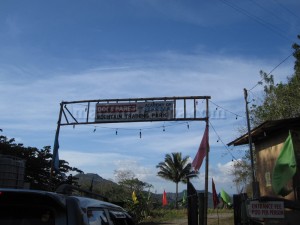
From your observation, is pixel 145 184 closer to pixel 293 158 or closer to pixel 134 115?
pixel 134 115

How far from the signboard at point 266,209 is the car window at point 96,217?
628 cm

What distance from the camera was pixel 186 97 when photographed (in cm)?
1980

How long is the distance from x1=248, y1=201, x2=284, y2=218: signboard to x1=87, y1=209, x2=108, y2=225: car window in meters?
6.28

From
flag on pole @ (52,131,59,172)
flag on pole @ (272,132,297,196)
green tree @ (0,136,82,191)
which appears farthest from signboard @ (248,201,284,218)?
green tree @ (0,136,82,191)

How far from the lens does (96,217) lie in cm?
369

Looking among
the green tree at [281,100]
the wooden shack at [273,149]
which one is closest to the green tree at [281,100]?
the green tree at [281,100]

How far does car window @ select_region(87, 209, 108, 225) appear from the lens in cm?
351

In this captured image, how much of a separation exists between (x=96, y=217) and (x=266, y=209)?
262 inches

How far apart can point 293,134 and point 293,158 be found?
211cm

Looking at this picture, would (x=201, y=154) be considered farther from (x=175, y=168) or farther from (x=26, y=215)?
(x=175, y=168)

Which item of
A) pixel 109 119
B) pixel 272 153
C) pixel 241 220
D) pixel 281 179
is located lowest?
pixel 241 220

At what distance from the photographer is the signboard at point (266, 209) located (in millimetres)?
9281

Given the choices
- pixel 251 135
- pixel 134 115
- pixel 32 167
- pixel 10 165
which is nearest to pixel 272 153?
pixel 251 135

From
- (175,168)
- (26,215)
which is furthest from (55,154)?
(175,168)
